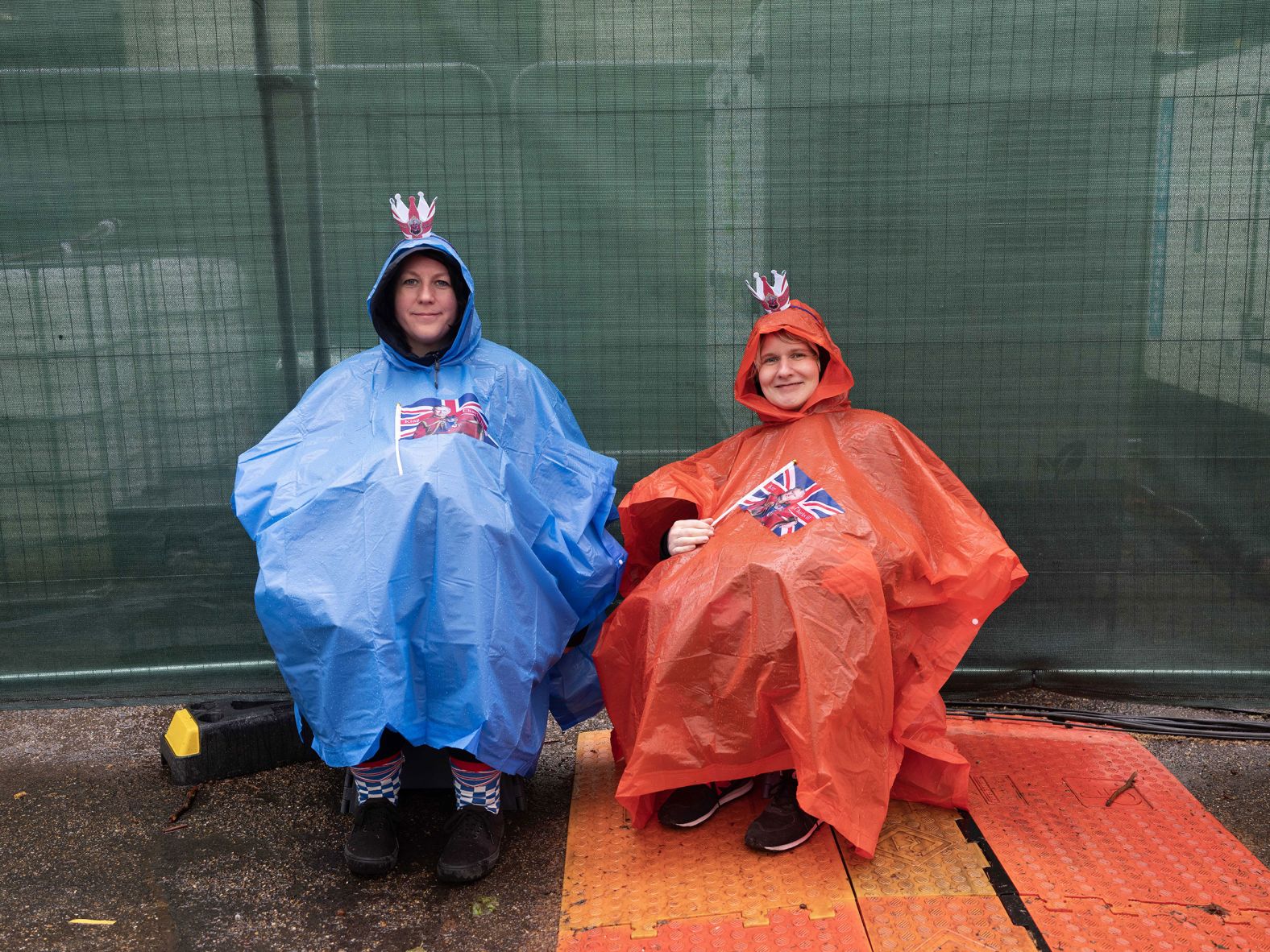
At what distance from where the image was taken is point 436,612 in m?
2.54

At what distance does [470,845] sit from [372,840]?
0.24m

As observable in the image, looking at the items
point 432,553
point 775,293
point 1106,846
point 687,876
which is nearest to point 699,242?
point 775,293

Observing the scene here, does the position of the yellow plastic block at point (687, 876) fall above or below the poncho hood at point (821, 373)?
below

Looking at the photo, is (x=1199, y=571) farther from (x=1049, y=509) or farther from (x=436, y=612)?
(x=436, y=612)

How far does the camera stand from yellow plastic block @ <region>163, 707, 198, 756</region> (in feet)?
10.4

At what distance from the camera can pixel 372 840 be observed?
2.66 metres

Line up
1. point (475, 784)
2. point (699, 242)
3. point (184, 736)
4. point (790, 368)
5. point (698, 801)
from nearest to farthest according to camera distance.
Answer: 1. point (475, 784)
2. point (698, 801)
3. point (790, 368)
4. point (184, 736)
5. point (699, 242)

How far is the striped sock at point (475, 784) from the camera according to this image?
2689mm

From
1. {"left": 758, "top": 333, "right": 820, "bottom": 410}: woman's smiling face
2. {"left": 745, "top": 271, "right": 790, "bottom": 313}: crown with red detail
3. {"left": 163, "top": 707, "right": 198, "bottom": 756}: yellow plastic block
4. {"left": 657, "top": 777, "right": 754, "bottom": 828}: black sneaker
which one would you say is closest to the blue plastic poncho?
{"left": 657, "top": 777, "right": 754, "bottom": 828}: black sneaker

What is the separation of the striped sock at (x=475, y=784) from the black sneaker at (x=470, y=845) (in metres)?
0.02

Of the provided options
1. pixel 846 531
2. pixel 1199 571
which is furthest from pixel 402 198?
pixel 1199 571

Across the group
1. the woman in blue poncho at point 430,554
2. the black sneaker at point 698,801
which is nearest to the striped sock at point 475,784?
the woman in blue poncho at point 430,554

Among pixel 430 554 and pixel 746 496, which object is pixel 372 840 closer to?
pixel 430 554

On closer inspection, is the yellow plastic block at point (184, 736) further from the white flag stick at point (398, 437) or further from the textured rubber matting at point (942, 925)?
the textured rubber matting at point (942, 925)
